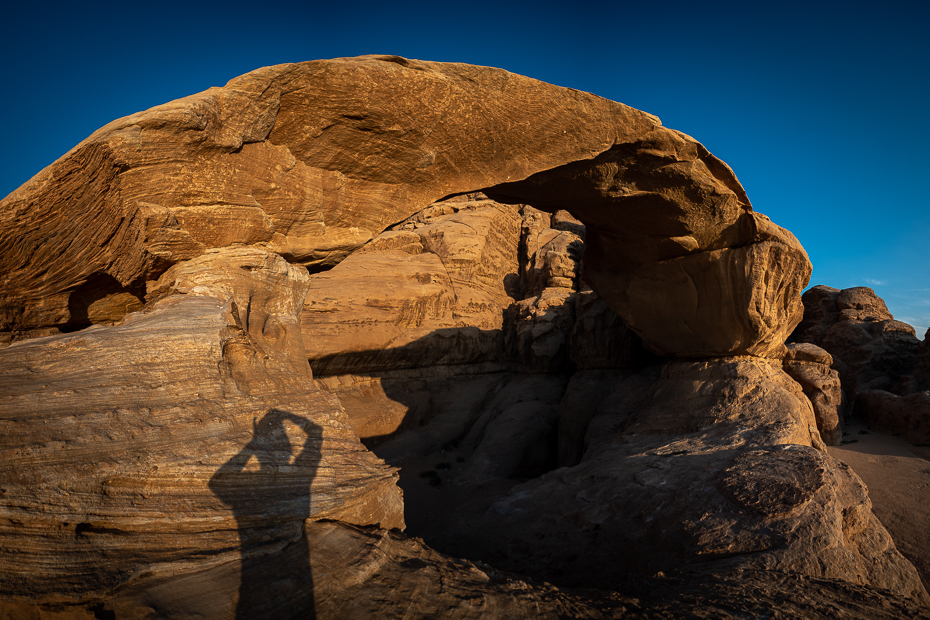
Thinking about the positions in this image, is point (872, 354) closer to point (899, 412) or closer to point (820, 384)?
point (899, 412)

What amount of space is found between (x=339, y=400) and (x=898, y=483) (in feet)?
31.1

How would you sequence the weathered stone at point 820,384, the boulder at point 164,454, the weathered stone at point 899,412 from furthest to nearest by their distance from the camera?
1. the weathered stone at point 820,384
2. the weathered stone at point 899,412
3. the boulder at point 164,454

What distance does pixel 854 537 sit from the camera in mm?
4391

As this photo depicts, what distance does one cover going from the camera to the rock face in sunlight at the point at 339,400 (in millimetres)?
2590

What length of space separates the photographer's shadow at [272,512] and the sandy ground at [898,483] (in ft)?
22.1

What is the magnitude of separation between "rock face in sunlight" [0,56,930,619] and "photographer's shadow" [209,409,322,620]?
16 millimetres

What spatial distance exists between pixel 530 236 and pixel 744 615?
19.1 m

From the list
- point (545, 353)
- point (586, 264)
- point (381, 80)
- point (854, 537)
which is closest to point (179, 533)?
point (381, 80)

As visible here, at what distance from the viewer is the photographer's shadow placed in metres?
2.53

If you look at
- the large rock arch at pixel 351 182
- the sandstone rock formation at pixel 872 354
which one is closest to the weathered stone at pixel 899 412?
the sandstone rock formation at pixel 872 354

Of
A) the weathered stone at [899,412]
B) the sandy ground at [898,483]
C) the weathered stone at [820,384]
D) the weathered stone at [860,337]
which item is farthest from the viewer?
the weathered stone at [860,337]

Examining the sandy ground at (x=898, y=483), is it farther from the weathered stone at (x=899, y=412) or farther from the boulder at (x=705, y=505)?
the boulder at (x=705, y=505)

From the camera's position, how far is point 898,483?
783 centimetres

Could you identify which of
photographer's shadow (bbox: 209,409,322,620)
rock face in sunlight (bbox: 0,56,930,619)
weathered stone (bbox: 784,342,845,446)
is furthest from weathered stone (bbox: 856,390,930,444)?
photographer's shadow (bbox: 209,409,322,620)
